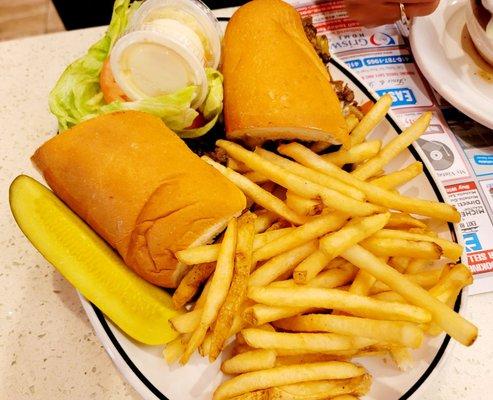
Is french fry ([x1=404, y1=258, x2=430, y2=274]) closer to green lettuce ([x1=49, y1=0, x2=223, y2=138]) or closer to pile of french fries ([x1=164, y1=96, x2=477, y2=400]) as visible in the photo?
pile of french fries ([x1=164, y1=96, x2=477, y2=400])

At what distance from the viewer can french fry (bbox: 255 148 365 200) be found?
1039 millimetres

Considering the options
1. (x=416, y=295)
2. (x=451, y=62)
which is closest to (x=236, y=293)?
(x=416, y=295)

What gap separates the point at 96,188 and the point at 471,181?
1.12 metres

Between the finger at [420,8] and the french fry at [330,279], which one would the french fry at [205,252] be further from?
the finger at [420,8]

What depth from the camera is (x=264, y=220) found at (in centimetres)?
116

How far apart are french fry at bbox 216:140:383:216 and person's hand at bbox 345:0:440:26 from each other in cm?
82

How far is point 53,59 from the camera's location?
1695 mm

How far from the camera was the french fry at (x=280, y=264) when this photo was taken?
1.02m

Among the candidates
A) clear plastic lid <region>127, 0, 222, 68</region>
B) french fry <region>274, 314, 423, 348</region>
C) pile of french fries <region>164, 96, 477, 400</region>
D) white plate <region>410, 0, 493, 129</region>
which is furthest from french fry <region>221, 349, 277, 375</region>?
white plate <region>410, 0, 493, 129</region>

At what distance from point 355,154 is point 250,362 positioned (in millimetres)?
575

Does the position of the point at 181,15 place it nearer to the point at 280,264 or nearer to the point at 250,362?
the point at 280,264

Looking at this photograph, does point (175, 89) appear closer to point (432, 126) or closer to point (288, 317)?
point (288, 317)

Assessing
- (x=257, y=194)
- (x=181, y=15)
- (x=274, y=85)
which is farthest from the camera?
(x=181, y=15)

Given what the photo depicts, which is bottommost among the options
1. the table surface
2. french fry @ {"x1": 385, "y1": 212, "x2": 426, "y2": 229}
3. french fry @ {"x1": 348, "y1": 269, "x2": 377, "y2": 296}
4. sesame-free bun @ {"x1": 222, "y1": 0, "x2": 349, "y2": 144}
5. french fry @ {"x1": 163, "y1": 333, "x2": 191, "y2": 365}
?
the table surface
